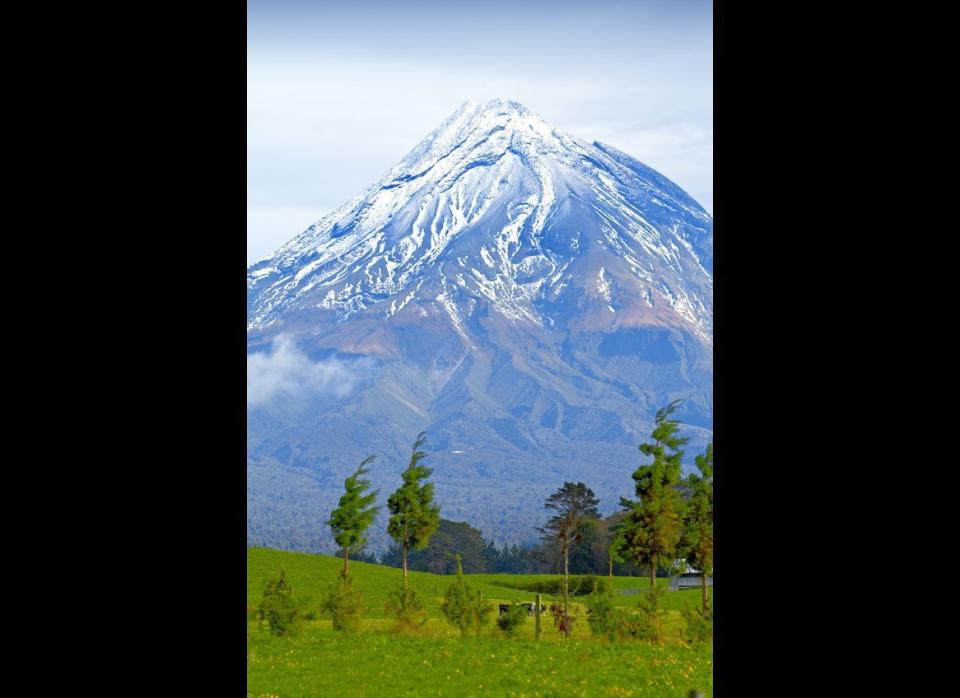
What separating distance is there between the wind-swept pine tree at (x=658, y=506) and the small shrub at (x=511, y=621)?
1004mm

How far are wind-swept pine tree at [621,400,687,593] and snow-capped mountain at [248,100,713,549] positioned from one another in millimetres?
29278

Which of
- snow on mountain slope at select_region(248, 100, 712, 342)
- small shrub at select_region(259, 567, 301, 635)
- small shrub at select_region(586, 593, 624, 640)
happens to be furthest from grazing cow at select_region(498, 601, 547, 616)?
snow on mountain slope at select_region(248, 100, 712, 342)

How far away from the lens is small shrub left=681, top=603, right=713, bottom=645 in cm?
749

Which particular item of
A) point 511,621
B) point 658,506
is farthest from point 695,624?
point 511,621

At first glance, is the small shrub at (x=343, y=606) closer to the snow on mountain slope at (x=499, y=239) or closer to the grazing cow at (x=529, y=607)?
the grazing cow at (x=529, y=607)

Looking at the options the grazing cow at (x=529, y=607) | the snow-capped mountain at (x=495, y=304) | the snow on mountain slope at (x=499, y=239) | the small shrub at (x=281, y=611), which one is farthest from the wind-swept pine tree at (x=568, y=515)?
the snow on mountain slope at (x=499, y=239)

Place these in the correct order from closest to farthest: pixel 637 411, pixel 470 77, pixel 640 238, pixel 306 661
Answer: pixel 306 661 < pixel 637 411 < pixel 640 238 < pixel 470 77

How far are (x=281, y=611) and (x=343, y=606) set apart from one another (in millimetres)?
496

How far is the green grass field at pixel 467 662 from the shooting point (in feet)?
23.0

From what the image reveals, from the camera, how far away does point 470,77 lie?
190ft
